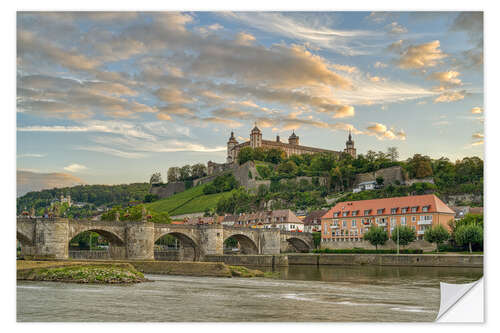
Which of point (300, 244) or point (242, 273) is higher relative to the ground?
point (242, 273)

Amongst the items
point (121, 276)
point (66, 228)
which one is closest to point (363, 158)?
point (66, 228)

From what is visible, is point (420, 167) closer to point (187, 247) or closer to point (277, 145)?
point (187, 247)

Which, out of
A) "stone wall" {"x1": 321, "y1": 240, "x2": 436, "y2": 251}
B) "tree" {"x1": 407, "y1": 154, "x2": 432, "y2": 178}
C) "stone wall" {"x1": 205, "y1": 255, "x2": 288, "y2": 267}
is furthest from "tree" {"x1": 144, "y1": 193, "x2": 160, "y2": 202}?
"stone wall" {"x1": 205, "y1": 255, "x2": 288, "y2": 267}

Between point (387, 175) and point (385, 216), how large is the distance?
128 ft

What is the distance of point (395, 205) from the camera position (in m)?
58.6

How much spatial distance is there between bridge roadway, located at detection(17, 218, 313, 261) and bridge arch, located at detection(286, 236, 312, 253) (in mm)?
3741

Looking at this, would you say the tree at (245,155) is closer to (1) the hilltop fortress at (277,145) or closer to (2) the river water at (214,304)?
(1) the hilltop fortress at (277,145)

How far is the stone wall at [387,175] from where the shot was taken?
94256 millimetres

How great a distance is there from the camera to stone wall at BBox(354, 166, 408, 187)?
309ft

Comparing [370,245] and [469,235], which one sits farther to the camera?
[370,245]

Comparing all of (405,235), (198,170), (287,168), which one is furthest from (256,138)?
(405,235)

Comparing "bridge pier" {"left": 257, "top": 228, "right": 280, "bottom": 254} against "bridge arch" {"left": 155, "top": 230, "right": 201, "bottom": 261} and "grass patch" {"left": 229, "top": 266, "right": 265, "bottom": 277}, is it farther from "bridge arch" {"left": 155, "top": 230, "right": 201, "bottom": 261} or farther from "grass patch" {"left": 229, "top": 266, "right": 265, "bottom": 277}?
"grass patch" {"left": 229, "top": 266, "right": 265, "bottom": 277}
